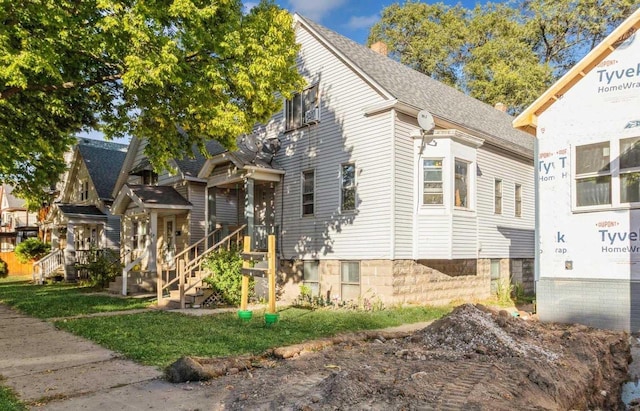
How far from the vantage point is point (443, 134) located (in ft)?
44.2

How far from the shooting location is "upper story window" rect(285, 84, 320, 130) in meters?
15.5

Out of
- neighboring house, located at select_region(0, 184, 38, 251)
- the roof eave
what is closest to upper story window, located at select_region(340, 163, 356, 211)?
the roof eave

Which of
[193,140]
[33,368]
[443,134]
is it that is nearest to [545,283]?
[443,134]

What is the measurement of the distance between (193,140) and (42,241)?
83.2 feet

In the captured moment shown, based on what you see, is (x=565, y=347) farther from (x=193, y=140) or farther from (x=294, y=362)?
(x=193, y=140)

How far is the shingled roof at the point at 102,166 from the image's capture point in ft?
84.6

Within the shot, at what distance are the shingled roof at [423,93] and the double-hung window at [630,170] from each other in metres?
5.23

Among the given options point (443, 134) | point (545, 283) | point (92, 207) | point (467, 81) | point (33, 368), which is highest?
point (467, 81)

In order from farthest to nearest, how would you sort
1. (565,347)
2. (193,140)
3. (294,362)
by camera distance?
(193,140) → (565,347) → (294,362)

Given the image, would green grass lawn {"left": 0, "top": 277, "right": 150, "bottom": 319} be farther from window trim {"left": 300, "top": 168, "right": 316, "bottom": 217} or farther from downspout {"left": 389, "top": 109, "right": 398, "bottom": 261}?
downspout {"left": 389, "top": 109, "right": 398, "bottom": 261}

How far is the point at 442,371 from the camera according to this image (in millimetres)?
5656

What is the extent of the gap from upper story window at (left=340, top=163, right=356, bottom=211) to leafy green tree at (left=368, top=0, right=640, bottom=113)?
19.1 metres

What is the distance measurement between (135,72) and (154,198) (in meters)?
9.29

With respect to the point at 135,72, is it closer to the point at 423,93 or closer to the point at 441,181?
the point at 441,181
